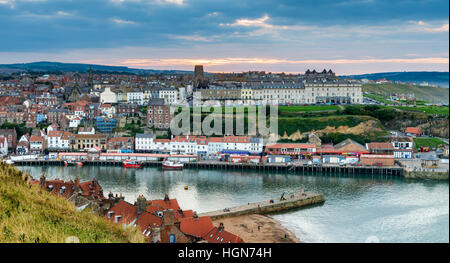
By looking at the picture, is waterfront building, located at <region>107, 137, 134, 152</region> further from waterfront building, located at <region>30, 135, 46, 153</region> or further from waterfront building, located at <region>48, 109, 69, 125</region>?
waterfront building, located at <region>48, 109, 69, 125</region>

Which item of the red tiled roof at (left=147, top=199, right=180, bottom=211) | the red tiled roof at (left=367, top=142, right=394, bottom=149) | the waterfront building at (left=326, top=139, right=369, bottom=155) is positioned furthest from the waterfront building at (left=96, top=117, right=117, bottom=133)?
the red tiled roof at (left=147, top=199, right=180, bottom=211)

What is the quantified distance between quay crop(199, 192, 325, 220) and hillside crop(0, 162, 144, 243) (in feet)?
24.5

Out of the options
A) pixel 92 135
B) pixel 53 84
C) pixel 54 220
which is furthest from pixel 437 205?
pixel 53 84

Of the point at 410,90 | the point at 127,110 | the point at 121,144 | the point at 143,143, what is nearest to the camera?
the point at 143,143

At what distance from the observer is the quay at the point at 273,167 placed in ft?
58.1

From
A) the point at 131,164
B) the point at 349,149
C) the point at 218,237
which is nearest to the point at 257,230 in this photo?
the point at 218,237

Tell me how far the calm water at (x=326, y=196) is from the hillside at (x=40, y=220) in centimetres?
684

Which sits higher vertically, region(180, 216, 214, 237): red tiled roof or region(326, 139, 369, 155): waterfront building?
region(326, 139, 369, 155): waterfront building

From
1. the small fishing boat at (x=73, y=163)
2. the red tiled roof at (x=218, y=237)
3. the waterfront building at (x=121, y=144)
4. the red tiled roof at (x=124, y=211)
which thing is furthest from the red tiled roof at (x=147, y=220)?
the waterfront building at (x=121, y=144)

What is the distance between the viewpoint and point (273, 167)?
18.6m

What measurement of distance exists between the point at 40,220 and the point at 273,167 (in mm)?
16147

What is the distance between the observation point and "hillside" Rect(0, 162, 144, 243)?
7.97ft

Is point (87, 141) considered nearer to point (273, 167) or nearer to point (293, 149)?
point (273, 167)
